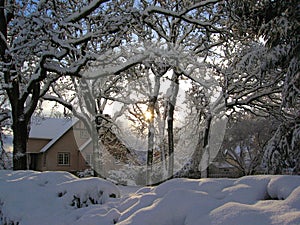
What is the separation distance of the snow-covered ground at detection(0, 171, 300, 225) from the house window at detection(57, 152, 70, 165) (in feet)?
83.4

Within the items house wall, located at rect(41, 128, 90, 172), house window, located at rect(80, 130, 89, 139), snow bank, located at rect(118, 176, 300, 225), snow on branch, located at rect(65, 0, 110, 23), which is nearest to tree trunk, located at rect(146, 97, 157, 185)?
snow on branch, located at rect(65, 0, 110, 23)

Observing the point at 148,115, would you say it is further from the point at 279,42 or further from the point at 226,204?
the point at 226,204

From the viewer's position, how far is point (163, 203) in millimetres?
2547

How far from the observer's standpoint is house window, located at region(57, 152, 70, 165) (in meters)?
29.1

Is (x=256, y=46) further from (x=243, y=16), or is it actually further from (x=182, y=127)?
(x=182, y=127)

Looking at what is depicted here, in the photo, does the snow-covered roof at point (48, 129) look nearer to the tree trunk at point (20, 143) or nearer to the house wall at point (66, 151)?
the house wall at point (66, 151)

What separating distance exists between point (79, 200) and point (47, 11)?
5.58m

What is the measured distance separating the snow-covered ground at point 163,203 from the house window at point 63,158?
25421mm

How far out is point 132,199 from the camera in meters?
3.20

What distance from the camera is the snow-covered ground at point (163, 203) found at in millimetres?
2025

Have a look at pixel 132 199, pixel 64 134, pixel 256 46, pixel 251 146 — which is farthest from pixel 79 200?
pixel 251 146

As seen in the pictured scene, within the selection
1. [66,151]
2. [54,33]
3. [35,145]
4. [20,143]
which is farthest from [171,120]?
[35,145]

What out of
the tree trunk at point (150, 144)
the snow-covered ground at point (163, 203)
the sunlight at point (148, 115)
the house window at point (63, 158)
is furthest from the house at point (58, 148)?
the snow-covered ground at point (163, 203)

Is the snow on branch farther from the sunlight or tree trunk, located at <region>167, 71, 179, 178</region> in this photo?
the sunlight
